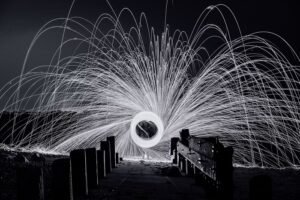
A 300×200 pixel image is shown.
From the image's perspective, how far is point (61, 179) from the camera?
5680mm

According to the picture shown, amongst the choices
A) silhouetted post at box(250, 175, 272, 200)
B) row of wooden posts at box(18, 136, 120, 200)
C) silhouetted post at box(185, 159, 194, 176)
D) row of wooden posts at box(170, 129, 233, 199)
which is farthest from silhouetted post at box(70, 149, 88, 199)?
silhouetted post at box(185, 159, 194, 176)

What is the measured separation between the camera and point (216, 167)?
6074mm

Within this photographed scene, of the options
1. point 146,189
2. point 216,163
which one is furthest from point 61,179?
point 146,189

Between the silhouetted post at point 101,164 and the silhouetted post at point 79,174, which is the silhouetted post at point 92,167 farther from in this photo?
the silhouetted post at point 101,164

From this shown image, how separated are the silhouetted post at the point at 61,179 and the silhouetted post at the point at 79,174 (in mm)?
1014

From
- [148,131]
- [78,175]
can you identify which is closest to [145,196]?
[78,175]

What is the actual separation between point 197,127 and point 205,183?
13.4 meters

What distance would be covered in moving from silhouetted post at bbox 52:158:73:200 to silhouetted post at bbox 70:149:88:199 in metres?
1.01

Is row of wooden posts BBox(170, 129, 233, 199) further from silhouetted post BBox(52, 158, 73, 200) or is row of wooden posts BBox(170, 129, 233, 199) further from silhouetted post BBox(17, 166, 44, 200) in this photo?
silhouetted post BBox(17, 166, 44, 200)

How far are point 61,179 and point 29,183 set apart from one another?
0.89 meters

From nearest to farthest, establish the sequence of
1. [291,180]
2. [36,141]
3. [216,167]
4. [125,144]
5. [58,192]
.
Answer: [58,192] → [216,167] → [291,180] → [125,144] → [36,141]

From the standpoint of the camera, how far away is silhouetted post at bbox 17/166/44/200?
479 cm

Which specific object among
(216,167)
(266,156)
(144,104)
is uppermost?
(144,104)

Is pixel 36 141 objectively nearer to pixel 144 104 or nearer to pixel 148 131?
pixel 148 131
